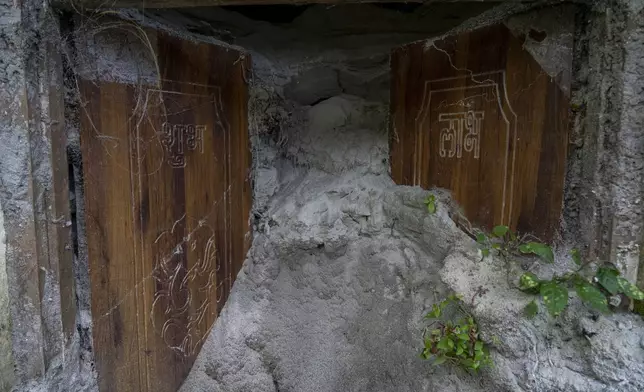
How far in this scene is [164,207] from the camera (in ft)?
5.24

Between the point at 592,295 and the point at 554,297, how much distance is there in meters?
0.09

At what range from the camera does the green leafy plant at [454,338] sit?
1309 mm

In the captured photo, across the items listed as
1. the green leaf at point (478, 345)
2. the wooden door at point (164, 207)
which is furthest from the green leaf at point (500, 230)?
the wooden door at point (164, 207)

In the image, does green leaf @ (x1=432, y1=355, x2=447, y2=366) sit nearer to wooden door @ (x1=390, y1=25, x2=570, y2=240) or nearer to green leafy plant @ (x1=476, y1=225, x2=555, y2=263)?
green leafy plant @ (x1=476, y1=225, x2=555, y2=263)

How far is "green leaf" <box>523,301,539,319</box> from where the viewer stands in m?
1.20

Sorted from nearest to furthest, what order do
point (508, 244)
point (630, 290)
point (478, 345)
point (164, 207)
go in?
point (630, 290), point (478, 345), point (508, 244), point (164, 207)

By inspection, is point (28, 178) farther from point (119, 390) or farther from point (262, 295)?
point (262, 295)

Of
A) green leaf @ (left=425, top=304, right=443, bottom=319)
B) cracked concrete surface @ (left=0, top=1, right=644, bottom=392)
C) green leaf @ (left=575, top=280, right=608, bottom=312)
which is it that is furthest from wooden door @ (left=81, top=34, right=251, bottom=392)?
green leaf @ (left=575, top=280, right=608, bottom=312)

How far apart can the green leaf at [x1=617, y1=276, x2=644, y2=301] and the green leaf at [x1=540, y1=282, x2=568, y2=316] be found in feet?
0.44

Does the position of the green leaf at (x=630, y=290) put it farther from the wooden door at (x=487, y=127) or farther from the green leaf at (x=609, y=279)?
the wooden door at (x=487, y=127)

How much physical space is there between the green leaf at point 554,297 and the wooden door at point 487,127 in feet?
0.60

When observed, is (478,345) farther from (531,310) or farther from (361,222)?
(361,222)

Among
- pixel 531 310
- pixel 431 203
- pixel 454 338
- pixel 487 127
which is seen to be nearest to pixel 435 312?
pixel 454 338

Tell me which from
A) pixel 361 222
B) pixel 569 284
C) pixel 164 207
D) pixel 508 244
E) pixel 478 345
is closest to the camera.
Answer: pixel 569 284
